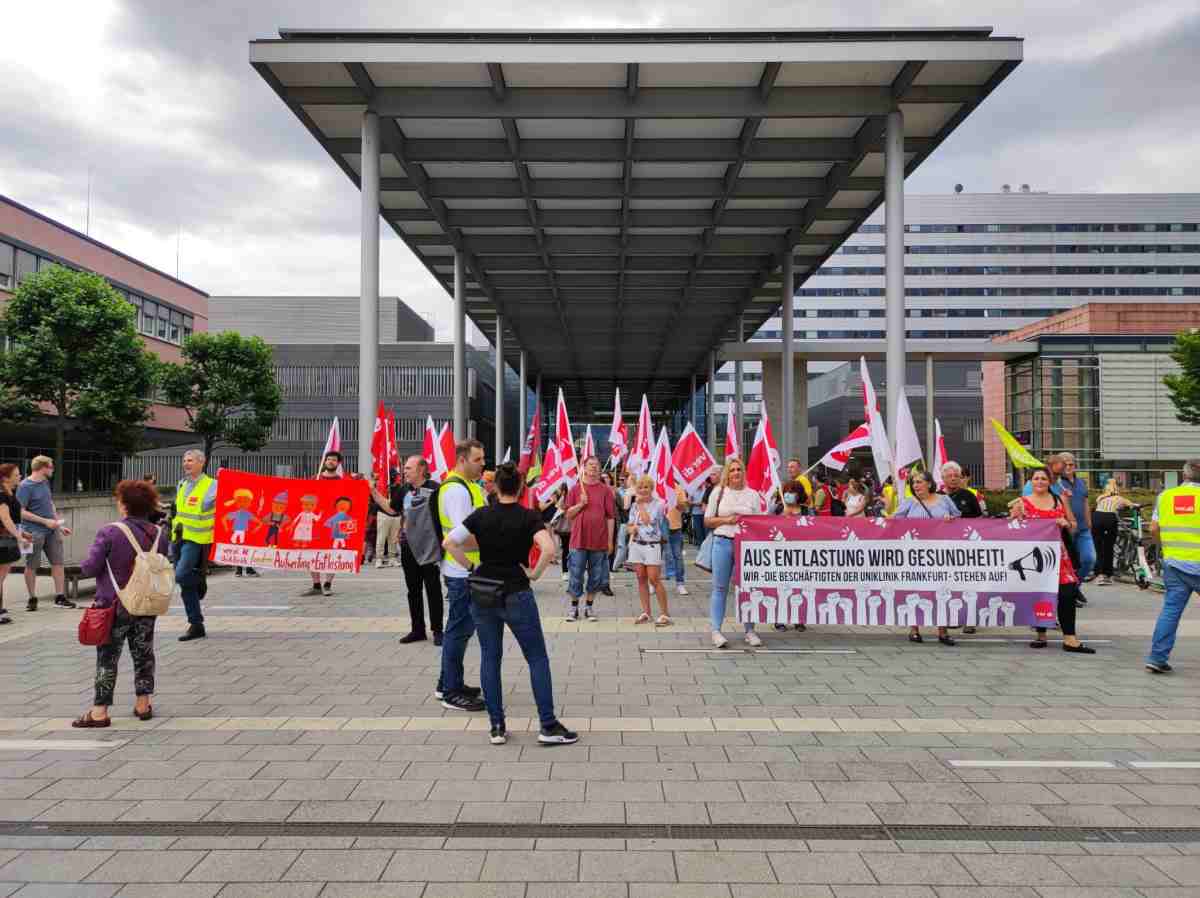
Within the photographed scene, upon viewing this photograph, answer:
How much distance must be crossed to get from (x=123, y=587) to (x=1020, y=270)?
10311 cm

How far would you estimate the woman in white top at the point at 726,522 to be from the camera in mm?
8641

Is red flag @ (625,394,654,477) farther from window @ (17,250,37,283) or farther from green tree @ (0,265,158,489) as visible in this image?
window @ (17,250,37,283)

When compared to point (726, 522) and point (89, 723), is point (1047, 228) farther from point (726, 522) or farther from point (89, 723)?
point (89, 723)

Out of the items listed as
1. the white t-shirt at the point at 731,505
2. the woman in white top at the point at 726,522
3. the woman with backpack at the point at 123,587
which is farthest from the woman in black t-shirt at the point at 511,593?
the white t-shirt at the point at 731,505

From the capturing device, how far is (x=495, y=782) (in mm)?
4777

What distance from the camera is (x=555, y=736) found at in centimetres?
540

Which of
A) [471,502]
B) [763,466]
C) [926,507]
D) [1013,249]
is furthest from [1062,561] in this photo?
[1013,249]

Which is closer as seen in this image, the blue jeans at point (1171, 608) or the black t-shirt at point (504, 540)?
the black t-shirt at point (504, 540)

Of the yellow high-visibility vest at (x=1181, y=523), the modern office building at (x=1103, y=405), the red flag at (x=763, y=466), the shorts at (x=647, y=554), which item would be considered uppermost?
the modern office building at (x=1103, y=405)

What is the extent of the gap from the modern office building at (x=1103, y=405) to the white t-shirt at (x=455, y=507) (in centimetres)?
3422

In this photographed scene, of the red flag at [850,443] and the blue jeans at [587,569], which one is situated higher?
the red flag at [850,443]

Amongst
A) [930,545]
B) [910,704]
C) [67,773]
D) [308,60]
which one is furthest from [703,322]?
Answer: [67,773]

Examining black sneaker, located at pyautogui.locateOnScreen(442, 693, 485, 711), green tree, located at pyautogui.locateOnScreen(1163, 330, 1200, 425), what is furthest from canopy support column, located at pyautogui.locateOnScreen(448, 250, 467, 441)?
green tree, located at pyautogui.locateOnScreen(1163, 330, 1200, 425)

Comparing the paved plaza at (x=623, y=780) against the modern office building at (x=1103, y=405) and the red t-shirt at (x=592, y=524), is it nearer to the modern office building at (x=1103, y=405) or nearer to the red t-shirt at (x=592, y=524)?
the red t-shirt at (x=592, y=524)
